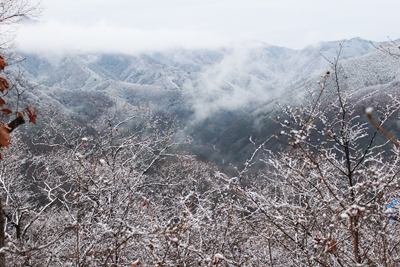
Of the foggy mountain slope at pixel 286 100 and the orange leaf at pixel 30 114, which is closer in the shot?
the orange leaf at pixel 30 114

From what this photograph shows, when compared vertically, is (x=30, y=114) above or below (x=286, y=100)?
above

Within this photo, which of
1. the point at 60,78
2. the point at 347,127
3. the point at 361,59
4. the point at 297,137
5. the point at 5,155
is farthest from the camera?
the point at 60,78

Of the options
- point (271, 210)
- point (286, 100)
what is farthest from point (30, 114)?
point (286, 100)

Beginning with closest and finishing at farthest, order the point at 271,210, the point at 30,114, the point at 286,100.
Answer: the point at 30,114
the point at 271,210
the point at 286,100

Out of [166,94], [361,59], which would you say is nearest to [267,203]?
[361,59]

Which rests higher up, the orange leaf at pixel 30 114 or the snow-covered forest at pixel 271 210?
the orange leaf at pixel 30 114

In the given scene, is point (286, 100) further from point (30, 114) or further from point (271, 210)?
point (30, 114)

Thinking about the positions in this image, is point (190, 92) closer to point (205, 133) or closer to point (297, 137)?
point (205, 133)

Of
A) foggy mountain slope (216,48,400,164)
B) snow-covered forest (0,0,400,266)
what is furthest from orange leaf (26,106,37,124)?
foggy mountain slope (216,48,400,164)

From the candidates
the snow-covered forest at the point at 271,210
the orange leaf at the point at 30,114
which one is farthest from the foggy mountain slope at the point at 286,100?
the orange leaf at the point at 30,114

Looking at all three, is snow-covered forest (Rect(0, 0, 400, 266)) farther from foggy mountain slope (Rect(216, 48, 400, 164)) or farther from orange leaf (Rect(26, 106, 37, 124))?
foggy mountain slope (Rect(216, 48, 400, 164))

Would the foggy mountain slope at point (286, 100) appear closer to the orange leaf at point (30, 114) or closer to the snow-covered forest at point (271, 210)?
the snow-covered forest at point (271, 210)
